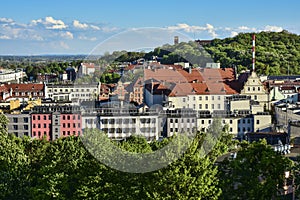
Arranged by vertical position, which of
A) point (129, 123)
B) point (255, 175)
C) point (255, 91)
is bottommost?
point (129, 123)

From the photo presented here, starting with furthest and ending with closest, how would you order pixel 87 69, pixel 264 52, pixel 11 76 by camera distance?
pixel 11 76, pixel 264 52, pixel 87 69

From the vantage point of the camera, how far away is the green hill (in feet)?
136

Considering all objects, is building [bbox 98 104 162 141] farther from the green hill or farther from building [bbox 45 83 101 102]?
the green hill

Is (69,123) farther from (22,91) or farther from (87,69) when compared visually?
(87,69)

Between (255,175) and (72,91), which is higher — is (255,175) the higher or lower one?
the lower one

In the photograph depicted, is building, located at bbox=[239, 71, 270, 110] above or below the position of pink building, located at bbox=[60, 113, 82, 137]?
above

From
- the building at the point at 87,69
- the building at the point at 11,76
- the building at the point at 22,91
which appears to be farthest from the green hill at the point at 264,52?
the building at the point at 11,76

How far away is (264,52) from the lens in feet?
151

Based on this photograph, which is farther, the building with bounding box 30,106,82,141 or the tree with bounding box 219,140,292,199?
the building with bounding box 30,106,82,141

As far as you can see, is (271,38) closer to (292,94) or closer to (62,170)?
(292,94)

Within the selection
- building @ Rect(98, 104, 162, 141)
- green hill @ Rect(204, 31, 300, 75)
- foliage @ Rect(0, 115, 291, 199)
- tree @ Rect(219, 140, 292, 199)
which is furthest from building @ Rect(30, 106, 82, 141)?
green hill @ Rect(204, 31, 300, 75)

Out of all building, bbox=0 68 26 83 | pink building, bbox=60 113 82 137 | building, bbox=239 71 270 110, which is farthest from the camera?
building, bbox=0 68 26 83

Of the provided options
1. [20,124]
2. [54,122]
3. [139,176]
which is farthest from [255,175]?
[20,124]

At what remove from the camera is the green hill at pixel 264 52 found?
41.5 m
